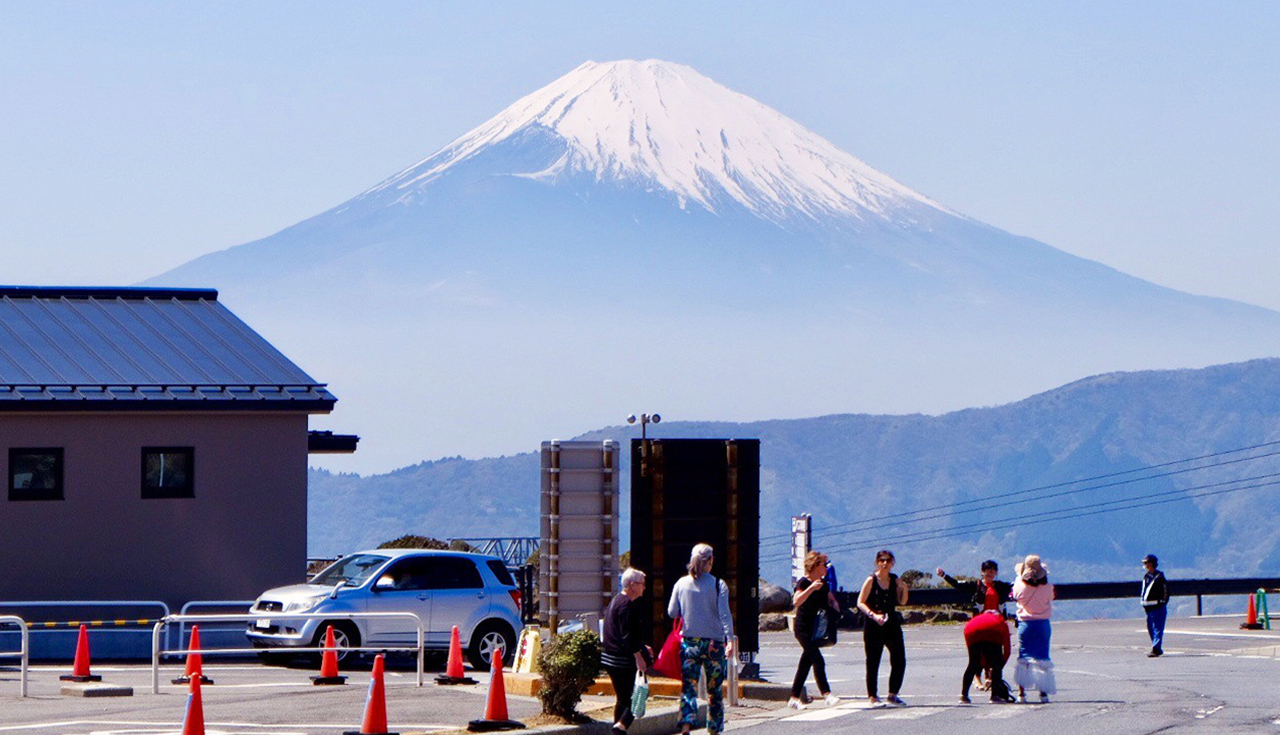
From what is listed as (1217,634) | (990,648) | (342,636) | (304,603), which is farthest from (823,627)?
(1217,634)

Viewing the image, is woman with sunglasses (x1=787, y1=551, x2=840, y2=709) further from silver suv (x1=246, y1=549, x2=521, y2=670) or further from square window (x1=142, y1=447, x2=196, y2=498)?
square window (x1=142, y1=447, x2=196, y2=498)

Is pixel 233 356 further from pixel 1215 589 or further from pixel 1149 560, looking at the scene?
pixel 1215 589

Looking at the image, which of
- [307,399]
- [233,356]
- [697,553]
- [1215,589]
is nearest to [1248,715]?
[697,553]

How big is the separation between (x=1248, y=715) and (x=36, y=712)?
1186 cm

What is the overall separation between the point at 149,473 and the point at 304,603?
546 cm

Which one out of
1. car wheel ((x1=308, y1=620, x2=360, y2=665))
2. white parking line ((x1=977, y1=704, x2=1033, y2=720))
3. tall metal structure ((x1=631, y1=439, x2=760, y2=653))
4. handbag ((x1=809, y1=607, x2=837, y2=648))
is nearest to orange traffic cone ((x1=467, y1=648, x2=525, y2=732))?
handbag ((x1=809, y1=607, x2=837, y2=648))

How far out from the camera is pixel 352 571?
27.2 m

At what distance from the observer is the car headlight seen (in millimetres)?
26094

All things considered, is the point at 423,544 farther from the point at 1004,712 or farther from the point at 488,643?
the point at 1004,712

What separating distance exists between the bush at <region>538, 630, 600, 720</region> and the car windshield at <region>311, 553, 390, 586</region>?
341 inches

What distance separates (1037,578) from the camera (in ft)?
70.1

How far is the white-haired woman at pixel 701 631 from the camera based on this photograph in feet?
56.7

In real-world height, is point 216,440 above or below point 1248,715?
above

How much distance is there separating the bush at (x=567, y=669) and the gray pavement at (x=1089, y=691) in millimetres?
1711
